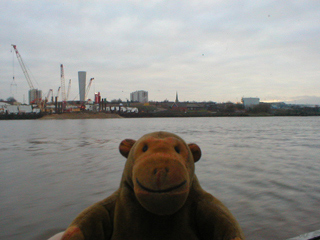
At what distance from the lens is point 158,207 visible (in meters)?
1.63

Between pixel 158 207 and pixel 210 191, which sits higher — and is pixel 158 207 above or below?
above

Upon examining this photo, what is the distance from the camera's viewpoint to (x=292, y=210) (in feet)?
15.0

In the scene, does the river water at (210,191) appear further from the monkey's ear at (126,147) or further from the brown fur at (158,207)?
the monkey's ear at (126,147)

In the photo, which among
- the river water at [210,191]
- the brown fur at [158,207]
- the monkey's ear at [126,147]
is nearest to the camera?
the brown fur at [158,207]

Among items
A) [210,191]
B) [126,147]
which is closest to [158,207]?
[126,147]

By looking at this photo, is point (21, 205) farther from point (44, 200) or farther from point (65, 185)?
point (65, 185)

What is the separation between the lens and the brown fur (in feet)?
5.35

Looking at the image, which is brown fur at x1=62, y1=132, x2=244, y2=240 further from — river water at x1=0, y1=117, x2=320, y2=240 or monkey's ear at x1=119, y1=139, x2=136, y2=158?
river water at x1=0, y1=117, x2=320, y2=240

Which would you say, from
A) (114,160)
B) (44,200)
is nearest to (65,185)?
(44,200)

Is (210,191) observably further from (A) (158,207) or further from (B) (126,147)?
(A) (158,207)

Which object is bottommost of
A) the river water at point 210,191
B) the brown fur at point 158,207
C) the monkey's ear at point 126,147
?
the river water at point 210,191

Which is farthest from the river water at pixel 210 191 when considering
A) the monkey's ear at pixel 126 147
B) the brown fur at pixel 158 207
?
the monkey's ear at pixel 126 147

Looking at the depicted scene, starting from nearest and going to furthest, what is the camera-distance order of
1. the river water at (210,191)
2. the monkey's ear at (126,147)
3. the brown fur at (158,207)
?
the brown fur at (158,207), the monkey's ear at (126,147), the river water at (210,191)

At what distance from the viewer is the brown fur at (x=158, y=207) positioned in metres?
1.63
